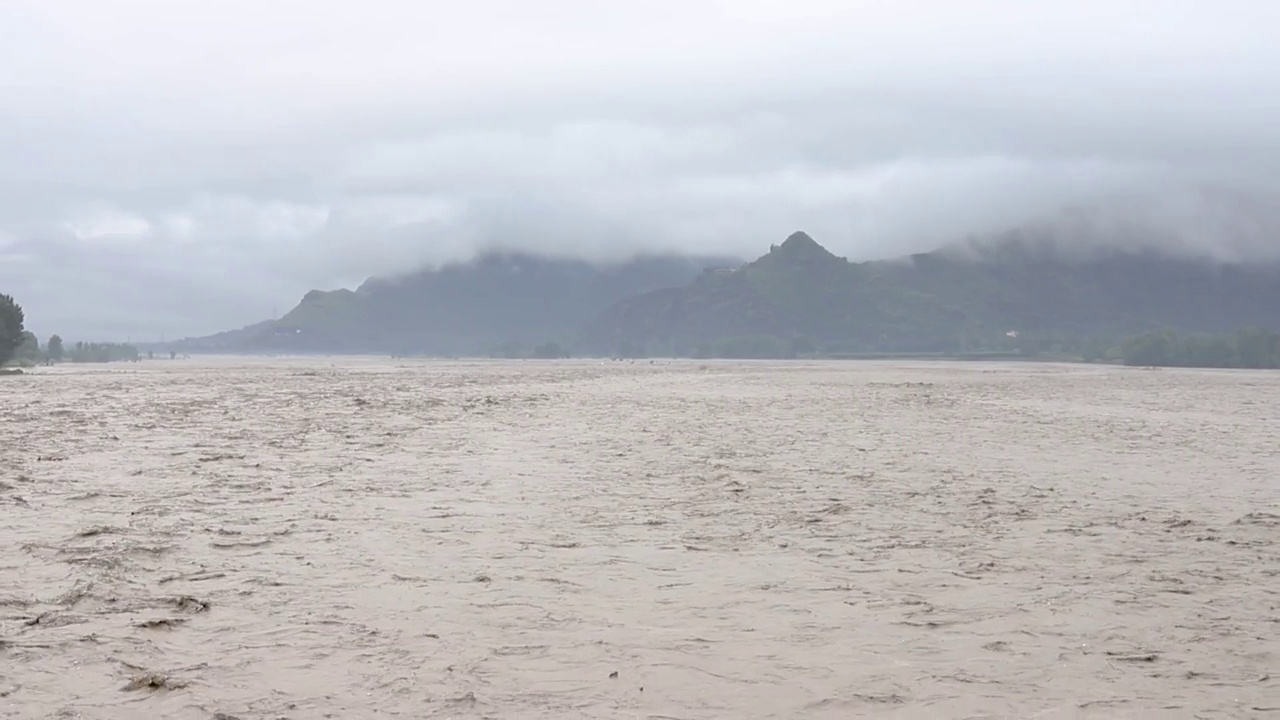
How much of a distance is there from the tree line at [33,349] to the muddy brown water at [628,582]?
65.0 metres

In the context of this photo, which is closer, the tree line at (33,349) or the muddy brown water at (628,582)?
the muddy brown water at (628,582)

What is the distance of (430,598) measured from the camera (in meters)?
8.27

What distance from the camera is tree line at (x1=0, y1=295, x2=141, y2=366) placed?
76688 millimetres

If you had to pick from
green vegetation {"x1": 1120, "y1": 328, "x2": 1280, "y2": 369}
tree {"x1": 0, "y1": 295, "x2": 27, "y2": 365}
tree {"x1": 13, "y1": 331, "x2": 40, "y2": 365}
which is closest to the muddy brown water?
tree {"x1": 0, "y1": 295, "x2": 27, "y2": 365}

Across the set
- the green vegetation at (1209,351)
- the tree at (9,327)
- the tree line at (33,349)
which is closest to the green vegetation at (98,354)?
the tree line at (33,349)

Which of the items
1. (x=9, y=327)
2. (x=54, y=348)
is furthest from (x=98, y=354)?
(x=9, y=327)

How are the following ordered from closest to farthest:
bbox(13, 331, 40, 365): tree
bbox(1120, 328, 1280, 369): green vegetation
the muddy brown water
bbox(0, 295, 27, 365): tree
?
the muddy brown water
bbox(0, 295, 27, 365): tree
bbox(13, 331, 40, 365): tree
bbox(1120, 328, 1280, 369): green vegetation

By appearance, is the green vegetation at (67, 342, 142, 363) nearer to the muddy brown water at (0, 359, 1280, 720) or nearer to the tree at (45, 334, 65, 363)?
the tree at (45, 334, 65, 363)

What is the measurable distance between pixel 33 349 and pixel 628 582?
12577 centimetres

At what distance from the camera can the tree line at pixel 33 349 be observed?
76688 millimetres

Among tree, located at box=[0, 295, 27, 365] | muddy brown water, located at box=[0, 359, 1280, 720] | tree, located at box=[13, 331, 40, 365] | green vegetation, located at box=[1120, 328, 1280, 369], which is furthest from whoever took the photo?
green vegetation, located at box=[1120, 328, 1280, 369]

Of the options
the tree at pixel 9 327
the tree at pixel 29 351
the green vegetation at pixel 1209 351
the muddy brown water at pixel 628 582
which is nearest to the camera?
the muddy brown water at pixel 628 582

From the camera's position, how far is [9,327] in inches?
3019

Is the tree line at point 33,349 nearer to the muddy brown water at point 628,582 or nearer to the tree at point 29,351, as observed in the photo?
the tree at point 29,351
